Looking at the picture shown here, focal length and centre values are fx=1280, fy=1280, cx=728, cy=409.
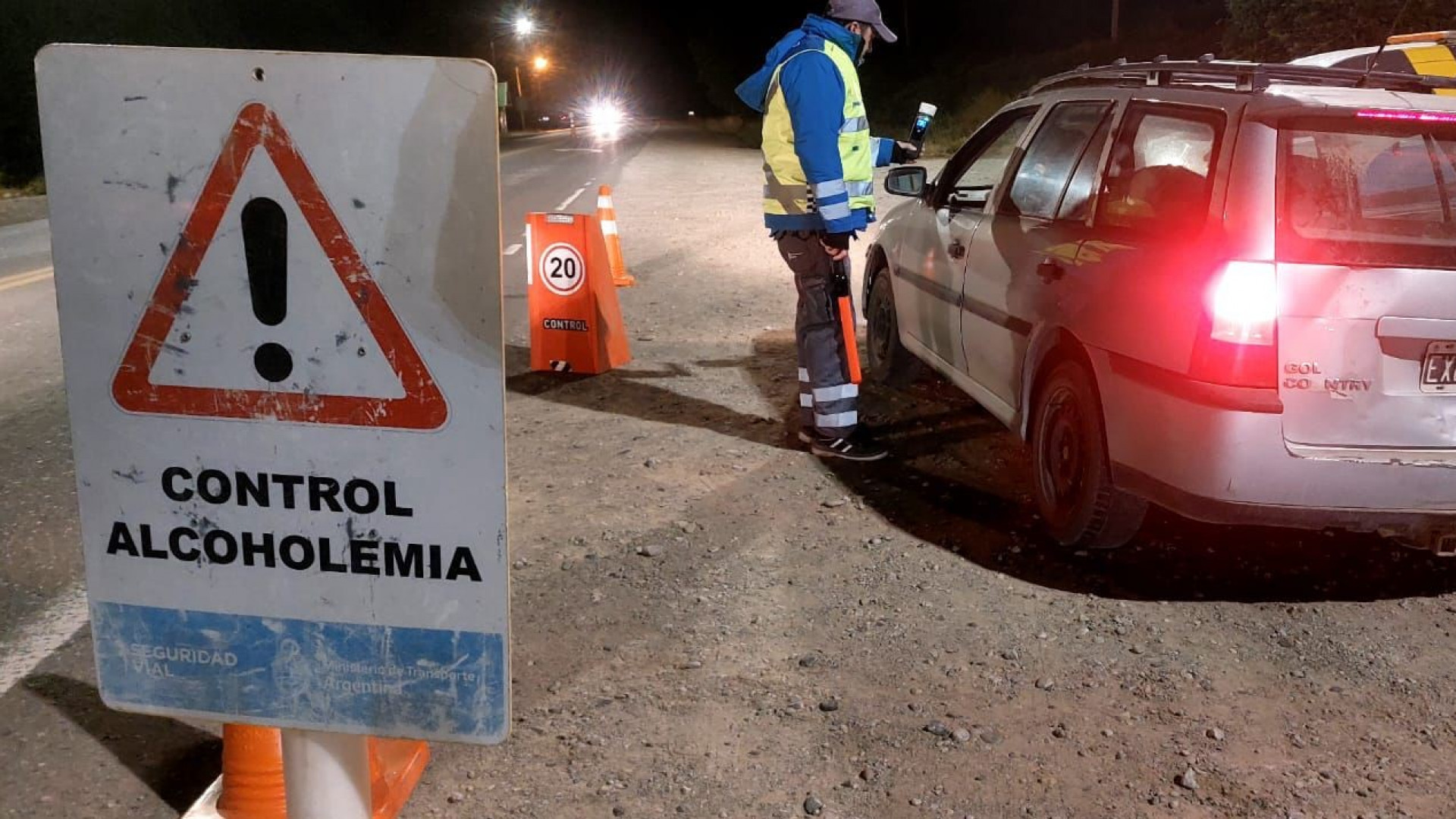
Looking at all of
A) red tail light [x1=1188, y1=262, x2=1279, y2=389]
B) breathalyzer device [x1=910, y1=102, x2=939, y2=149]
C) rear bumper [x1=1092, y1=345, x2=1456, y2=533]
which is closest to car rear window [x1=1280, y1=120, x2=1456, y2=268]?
red tail light [x1=1188, y1=262, x2=1279, y2=389]

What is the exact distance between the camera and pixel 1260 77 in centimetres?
443

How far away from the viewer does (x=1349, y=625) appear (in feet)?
14.1

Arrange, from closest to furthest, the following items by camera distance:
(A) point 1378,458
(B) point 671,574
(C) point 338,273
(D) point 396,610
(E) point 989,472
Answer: (C) point 338,273
(D) point 396,610
(A) point 1378,458
(B) point 671,574
(E) point 989,472

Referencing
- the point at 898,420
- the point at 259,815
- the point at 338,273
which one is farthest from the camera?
the point at 898,420

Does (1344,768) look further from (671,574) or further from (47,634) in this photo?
(47,634)

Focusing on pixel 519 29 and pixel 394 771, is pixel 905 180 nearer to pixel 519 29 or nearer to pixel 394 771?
pixel 394 771

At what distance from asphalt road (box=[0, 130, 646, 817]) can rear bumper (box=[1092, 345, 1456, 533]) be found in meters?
3.03

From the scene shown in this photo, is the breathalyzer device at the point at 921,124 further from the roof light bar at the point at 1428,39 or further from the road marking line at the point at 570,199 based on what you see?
the road marking line at the point at 570,199

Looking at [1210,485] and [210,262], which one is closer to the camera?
[210,262]

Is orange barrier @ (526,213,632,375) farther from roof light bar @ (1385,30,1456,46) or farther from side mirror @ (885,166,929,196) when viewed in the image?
roof light bar @ (1385,30,1456,46)

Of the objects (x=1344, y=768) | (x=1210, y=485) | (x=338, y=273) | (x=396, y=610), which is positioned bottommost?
(x=1344, y=768)

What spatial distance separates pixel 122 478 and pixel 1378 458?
363cm

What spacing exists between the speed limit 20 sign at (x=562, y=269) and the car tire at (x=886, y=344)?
1729 mm

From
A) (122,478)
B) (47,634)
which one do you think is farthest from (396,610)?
(47,634)
